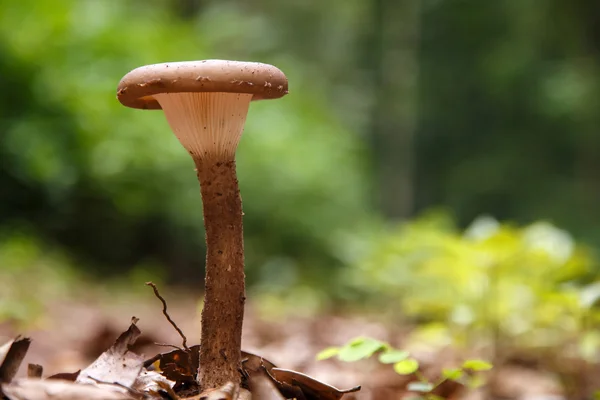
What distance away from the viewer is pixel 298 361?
2688mm

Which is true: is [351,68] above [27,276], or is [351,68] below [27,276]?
above

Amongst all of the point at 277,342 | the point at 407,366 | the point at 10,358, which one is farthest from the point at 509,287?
the point at 10,358

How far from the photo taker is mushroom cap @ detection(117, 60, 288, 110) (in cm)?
127

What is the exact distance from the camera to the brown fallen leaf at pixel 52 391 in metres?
1.11

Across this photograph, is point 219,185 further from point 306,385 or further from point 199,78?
point 306,385

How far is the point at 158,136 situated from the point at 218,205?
5.29 metres

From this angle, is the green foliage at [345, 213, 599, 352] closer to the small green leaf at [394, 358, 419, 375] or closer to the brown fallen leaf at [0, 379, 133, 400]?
the small green leaf at [394, 358, 419, 375]

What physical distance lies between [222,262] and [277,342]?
2.18 metres

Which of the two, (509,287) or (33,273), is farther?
(33,273)

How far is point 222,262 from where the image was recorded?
1.46 m

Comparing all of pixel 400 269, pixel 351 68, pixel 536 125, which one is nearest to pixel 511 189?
pixel 536 125

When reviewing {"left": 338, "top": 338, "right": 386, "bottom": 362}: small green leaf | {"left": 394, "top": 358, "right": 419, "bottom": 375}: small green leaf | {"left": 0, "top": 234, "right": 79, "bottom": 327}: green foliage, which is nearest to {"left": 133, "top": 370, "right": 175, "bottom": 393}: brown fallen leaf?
{"left": 338, "top": 338, "right": 386, "bottom": 362}: small green leaf

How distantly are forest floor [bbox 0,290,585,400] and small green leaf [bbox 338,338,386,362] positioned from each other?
439 mm

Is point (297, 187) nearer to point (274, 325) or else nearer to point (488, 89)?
point (274, 325)
